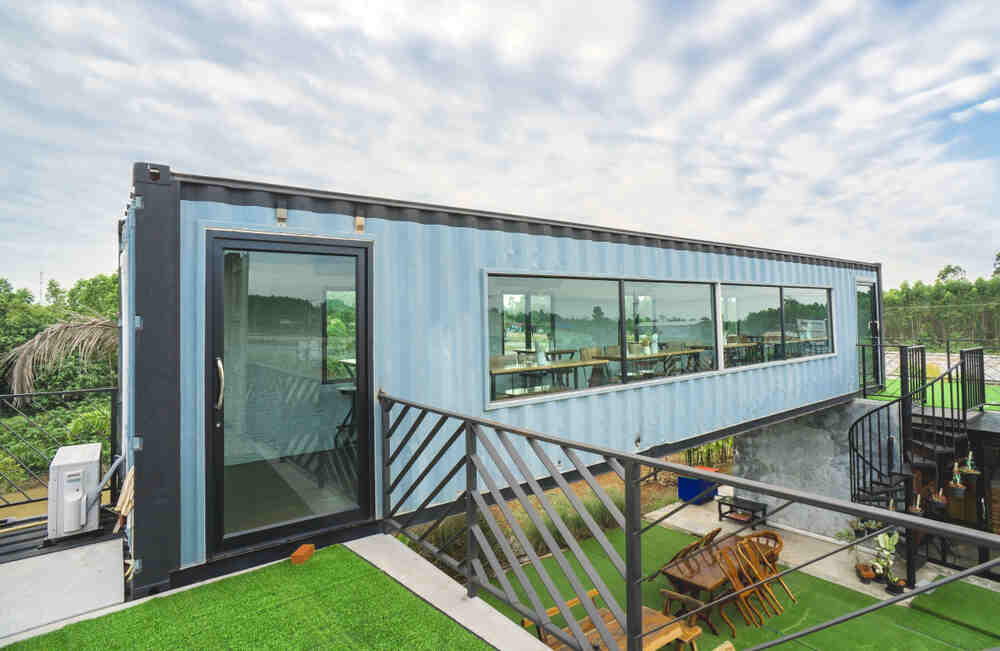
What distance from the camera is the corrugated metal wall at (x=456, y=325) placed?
2.72m

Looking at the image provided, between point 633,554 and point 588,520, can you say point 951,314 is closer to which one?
point 588,520

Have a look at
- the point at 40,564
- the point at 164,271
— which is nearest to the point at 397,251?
the point at 164,271

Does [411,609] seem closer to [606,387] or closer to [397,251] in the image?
[397,251]

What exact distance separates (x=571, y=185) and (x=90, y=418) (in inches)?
725

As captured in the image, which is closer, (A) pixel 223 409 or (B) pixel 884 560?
(A) pixel 223 409

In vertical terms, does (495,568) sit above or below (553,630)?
above

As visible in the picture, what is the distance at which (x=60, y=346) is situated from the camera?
6730 mm

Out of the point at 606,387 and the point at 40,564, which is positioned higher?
the point at 606,387

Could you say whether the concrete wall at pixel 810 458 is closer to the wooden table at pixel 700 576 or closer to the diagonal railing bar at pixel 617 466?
the wooden table at pixel 700 576

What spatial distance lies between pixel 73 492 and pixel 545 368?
12.1 ft

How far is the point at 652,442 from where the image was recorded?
5.25 meters

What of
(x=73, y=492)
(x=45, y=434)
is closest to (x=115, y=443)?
(x=73, y=492)

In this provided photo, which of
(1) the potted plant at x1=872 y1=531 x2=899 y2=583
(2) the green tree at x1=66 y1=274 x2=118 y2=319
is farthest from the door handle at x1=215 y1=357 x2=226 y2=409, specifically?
(2) the green tree at x1=66 y1=274 x2=118 y2=319

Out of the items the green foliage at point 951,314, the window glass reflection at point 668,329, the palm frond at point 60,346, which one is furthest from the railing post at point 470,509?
the green foliage at point 951,314
